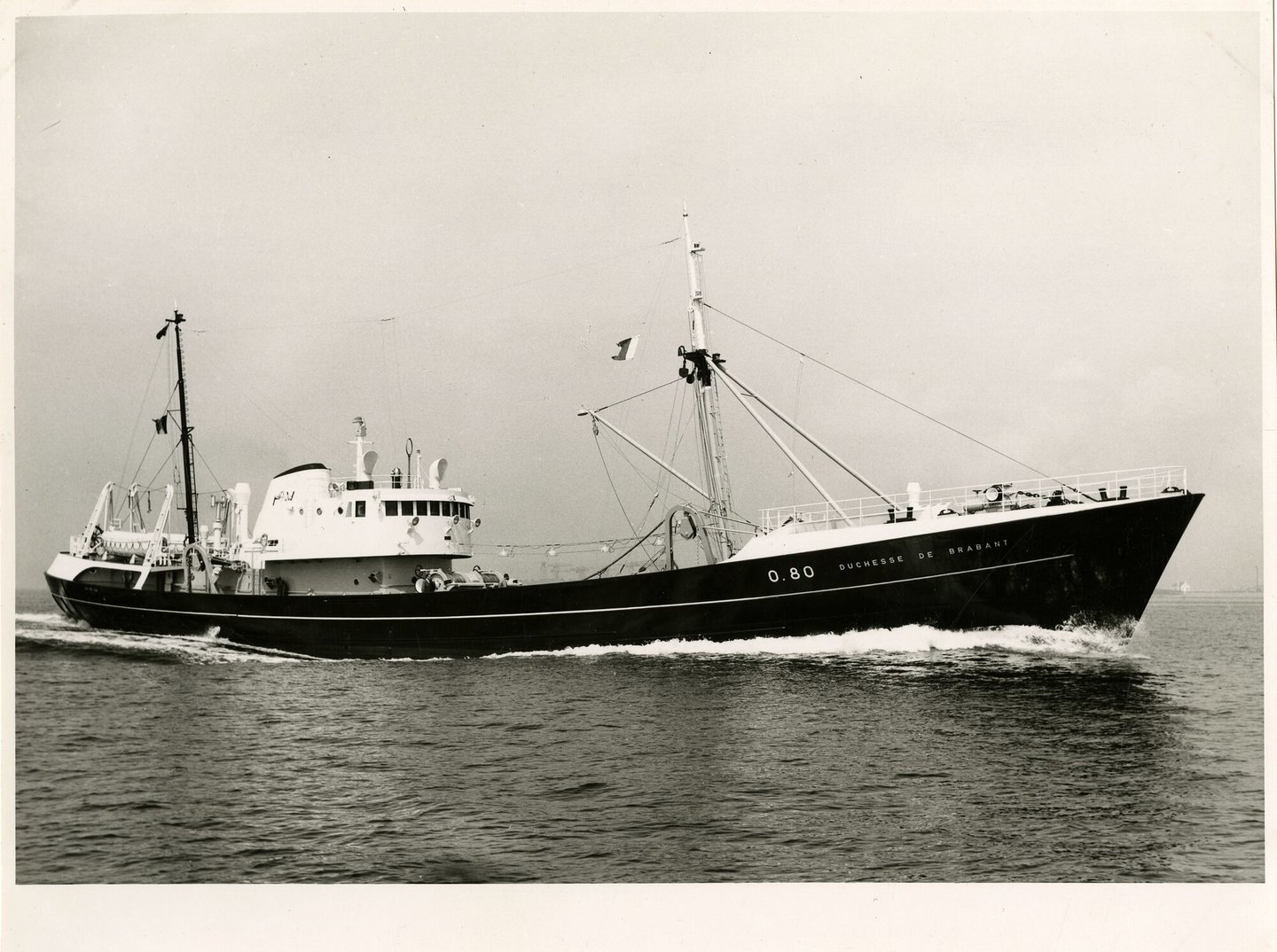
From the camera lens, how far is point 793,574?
19.7 meters

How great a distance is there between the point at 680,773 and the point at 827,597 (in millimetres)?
7547

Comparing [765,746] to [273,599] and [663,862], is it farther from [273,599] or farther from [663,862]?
[273,599]

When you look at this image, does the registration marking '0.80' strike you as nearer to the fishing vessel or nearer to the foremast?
the fishing vessel

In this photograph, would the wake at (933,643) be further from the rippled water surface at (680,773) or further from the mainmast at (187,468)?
the mainmast at (187,468)

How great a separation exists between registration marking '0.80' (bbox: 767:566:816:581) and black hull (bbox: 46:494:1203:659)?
2 centimetres

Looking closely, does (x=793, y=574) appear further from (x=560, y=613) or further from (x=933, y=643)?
(x=560, y=613)

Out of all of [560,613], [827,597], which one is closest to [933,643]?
[827,597]

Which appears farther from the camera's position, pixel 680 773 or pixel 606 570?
pixel 606 570

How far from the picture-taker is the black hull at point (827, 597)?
18703 mm

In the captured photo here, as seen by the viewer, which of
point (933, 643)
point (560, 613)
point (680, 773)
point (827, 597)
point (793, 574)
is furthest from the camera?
point (560, 613)

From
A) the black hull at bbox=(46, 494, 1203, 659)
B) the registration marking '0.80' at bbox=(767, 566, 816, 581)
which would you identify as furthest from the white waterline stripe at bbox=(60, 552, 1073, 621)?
the registration marking '0.80' at bbox=(767, 566, 816, 581)

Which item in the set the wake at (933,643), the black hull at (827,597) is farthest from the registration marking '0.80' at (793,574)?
the wake at (933,643)

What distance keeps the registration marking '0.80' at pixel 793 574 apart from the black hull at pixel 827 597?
22 millimetres
